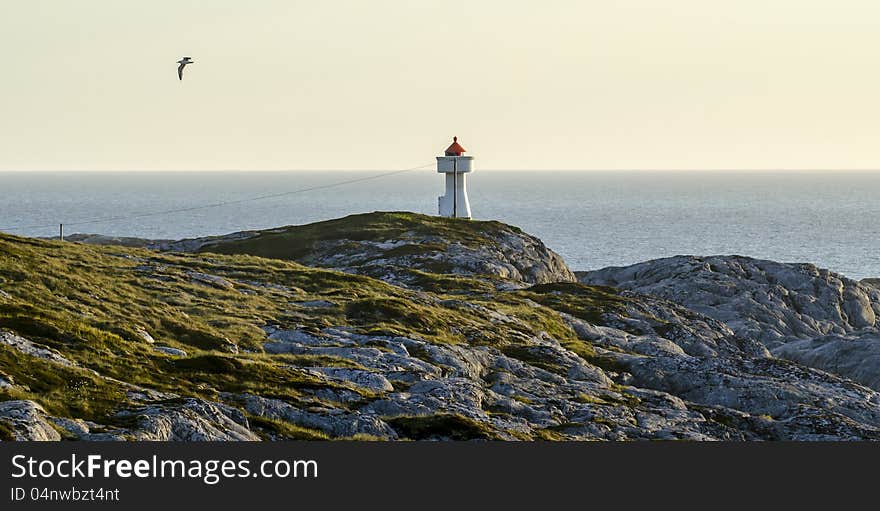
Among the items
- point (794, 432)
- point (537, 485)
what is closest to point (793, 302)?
point (794, 432)

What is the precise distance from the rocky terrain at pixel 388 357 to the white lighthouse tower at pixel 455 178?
20.5 meters

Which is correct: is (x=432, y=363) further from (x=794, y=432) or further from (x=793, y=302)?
(x=793, y=302)

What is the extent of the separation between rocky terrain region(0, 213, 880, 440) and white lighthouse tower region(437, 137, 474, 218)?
808 inches

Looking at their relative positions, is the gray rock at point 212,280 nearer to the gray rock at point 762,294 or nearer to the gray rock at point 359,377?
the gray rock at point 359,377

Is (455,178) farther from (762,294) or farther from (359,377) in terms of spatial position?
(359,377)

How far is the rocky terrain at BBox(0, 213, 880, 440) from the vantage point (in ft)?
107

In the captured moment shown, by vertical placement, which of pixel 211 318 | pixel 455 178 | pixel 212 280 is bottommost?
pixel 211 318

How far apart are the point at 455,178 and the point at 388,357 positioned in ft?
198

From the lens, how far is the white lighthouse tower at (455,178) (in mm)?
101125

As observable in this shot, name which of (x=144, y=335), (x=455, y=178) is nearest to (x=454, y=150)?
(x=455, y=178)

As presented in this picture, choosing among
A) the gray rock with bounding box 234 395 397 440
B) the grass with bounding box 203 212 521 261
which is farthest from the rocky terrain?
the grass with bounding box 203 212 521 261

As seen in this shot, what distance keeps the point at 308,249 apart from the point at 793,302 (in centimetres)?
3790

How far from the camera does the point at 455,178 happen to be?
10288 cm

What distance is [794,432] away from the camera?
42.2 meters
